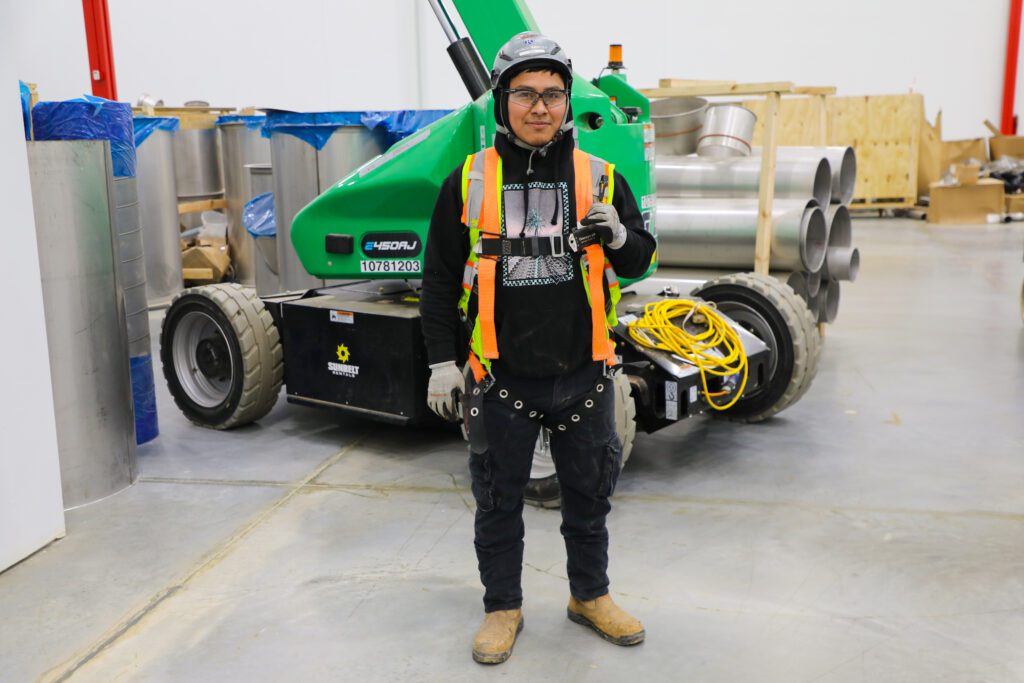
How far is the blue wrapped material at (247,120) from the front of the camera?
31.9 feet

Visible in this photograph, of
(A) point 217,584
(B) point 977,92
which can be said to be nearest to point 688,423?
(A) point 217,584

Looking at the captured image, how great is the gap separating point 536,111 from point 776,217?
4.13m

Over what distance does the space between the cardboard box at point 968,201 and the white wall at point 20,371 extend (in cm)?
1391

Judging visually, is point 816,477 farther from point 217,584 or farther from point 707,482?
point 217,584

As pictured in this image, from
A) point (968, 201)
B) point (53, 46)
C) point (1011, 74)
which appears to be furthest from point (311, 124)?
point (1011, 74)

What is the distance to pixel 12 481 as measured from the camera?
3.70m

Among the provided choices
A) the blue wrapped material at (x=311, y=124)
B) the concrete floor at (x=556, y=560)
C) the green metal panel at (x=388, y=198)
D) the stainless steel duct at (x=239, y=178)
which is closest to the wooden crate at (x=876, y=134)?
the stainless steel duct at (x=239, y=178)

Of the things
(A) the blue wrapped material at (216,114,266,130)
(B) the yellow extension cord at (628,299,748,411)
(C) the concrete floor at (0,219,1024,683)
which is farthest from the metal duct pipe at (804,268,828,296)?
(A) the blue wrapped material at (216,114,266,130)

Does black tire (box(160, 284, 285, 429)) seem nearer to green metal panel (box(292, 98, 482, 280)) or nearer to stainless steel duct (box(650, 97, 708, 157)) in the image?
green metal panel (box(292, 98, 482, 280))

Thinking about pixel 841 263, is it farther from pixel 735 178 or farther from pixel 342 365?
pixel 342 365

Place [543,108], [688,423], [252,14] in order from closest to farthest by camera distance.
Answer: [543,108]
[688,423]
[252,14]

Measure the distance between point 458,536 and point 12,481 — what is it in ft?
5.44

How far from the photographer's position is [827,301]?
7453 mm

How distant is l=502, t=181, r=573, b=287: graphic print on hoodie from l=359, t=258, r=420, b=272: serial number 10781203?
6.63 ft
